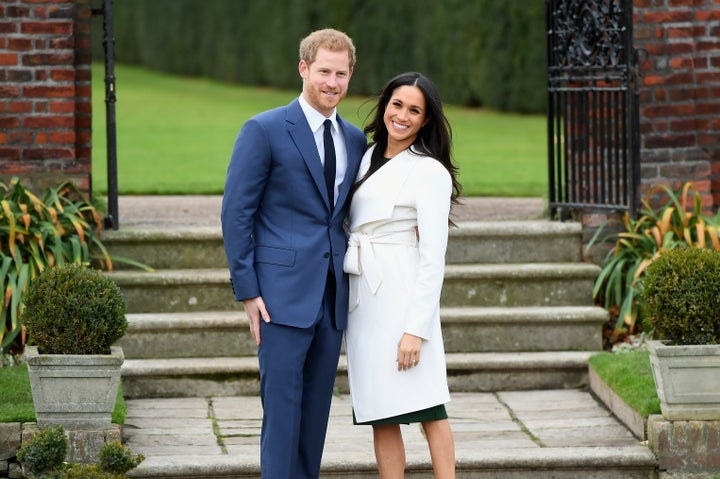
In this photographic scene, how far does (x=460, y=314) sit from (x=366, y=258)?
2432mm

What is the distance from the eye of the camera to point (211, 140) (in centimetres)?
1502

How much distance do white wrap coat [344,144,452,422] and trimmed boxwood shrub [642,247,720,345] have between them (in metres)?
1.30

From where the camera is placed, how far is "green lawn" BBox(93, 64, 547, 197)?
35.7 feet

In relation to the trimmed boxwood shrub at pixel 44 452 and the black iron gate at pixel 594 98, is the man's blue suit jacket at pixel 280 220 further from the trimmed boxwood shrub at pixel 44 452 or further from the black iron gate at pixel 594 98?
the black iron gate at pixel 594 98

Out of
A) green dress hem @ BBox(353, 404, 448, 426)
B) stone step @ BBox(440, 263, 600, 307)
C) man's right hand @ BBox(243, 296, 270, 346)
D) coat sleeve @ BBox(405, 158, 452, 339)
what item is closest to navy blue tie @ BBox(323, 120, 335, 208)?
coat sleeve @ BBox(405, 158, 452, 339)

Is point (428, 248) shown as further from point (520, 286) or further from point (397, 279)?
point (520, 286)

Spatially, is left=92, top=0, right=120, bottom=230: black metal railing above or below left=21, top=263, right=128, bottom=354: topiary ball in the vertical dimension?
above

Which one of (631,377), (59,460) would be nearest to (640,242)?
(631,377)

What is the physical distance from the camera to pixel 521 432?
575cm

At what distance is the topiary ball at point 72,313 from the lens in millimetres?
5078

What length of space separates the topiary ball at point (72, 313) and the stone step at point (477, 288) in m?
1.64

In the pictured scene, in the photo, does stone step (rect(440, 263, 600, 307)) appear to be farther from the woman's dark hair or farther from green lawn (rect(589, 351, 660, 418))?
the woman's dark hair

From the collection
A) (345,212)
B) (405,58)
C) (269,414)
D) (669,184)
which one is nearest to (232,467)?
(269,414)

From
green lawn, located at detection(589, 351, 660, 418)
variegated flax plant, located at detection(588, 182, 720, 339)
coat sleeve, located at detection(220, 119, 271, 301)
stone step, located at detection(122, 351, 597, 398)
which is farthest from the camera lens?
variegated flax plant, located at detection(588, 182, 720, 339)
